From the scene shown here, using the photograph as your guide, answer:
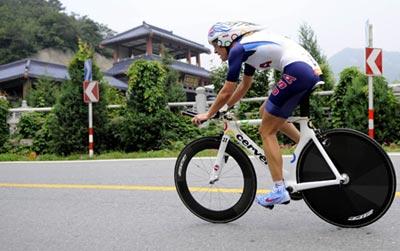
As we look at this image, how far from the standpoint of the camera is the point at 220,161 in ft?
13.0

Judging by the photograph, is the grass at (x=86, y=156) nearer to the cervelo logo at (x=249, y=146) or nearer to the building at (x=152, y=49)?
the cervelo logo at (x=249, y=146)

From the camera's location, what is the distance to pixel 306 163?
3.64 m

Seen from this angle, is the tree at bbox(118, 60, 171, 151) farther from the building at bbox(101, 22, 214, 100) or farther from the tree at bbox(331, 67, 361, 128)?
the building at bbox(101, 22, 214, 100)

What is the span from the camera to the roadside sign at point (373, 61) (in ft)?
31.1

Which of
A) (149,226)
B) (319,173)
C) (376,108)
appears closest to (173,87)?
(376,108)

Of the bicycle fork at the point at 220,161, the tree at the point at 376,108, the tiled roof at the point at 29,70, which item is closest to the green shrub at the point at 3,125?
the tree at the point at 376,108

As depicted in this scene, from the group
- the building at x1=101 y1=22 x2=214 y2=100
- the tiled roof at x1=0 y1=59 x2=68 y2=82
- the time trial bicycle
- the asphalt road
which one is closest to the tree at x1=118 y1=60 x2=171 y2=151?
the asphalt road

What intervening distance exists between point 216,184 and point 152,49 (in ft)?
130

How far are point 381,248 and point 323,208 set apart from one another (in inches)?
24.0

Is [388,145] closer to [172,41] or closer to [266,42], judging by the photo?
[266,42]

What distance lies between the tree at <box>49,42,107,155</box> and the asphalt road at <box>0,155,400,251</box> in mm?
6895

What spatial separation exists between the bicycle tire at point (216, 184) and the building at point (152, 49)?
33407 millimetres

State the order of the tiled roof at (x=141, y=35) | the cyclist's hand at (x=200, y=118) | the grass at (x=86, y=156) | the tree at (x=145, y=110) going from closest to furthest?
the cyclist's hand at (x=200, y=118) < the grass at (x=86, y=156) < the tree at (x=145, y=110) < the tiled roof at (x=141, y=35)

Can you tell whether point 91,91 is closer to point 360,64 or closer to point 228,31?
point 360,64
